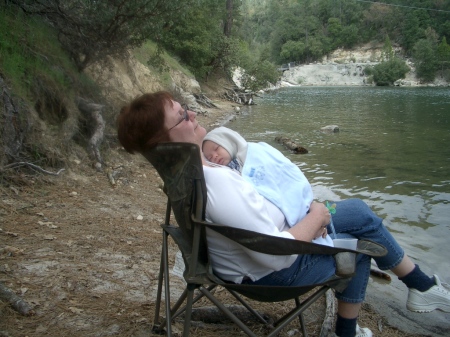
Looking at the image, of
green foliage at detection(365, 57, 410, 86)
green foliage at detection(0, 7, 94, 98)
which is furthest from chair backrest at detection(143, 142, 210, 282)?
green foliage at detection(365, 57, 410, 86)

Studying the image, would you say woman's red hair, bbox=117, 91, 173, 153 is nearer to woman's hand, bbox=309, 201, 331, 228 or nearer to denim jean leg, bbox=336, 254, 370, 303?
woman's hand, bbox=309, 201, 331, 228

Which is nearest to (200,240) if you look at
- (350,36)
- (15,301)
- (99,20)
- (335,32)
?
(15,301)

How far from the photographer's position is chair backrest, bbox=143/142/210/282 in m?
1.85

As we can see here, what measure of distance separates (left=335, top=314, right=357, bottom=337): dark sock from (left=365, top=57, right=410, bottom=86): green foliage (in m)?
81.4

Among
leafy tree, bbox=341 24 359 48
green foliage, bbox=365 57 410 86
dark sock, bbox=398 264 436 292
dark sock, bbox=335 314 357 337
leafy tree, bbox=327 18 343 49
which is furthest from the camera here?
leafy tree, bbox=327 18 343 49

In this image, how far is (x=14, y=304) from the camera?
2598mm

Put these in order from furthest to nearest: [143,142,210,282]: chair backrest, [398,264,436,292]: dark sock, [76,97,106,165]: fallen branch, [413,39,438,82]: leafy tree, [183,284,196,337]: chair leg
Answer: [413,39,438,82]: leafy tree, [76,97,106,165]: fallen branch, [398,264,436,292]: dark sock, [183,284,196,337]: chair leg, [143,142,210,282]: chair backrest

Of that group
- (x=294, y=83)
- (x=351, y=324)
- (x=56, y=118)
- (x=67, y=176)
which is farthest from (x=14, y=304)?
(x=294, y=83)

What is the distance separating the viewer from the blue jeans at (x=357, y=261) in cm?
216

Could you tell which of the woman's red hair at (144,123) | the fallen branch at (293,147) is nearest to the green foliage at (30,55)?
the woman's red hair at (144,123)

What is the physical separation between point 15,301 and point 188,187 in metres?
1.49

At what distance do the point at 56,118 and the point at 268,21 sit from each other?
140m

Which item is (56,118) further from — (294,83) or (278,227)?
(294,83)

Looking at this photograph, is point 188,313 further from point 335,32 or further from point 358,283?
point 335,32
